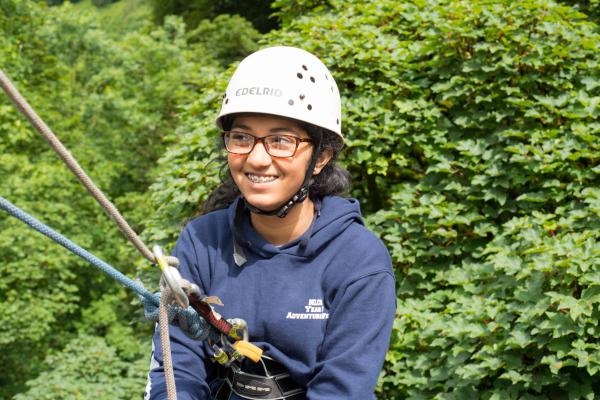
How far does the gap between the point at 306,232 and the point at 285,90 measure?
51 centimetres

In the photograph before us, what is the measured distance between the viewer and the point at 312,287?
94.0 inches

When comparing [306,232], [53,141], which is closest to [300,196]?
[306,232]

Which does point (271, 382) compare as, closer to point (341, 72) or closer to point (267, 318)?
point (267, 318)

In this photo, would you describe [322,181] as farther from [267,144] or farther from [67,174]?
[67,174]

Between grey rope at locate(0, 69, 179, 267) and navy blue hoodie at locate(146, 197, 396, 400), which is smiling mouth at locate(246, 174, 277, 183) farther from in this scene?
grey rope at locate(0, 69, 179, 267)

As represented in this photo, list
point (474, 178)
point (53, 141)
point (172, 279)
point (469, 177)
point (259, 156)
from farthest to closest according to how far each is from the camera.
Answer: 1. point (469, 177)
2. point (474, 178)
3. point (259, 156)
4. point (172, 279)
5. point (53, 141)

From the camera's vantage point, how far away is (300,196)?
2514 millimetres

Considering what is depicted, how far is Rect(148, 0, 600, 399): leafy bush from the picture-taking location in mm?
3611

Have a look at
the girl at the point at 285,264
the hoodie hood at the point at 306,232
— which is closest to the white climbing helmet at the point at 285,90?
the girl at the point at 285,264

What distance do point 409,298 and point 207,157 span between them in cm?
176

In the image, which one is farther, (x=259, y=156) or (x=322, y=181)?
(x=322, y=181)

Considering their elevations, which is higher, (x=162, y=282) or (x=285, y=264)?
(x=162, y=282)

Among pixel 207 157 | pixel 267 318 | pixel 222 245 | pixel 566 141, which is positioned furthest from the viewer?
pixel 207 157

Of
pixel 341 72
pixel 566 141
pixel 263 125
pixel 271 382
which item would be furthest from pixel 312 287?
pixel 341 72
